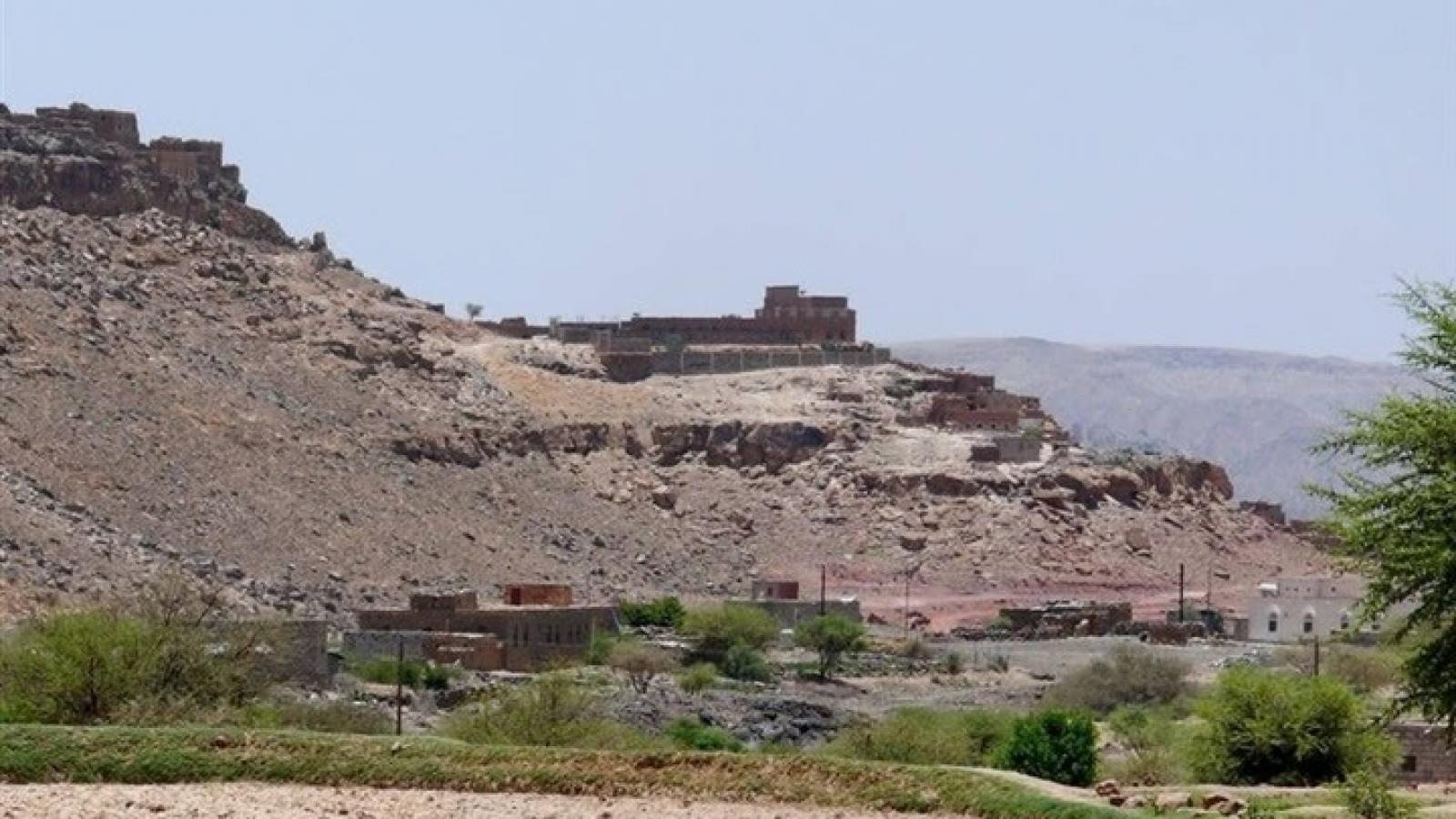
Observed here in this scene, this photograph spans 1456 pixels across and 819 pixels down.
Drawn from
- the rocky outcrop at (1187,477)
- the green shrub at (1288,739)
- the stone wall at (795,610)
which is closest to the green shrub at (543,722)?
the green shrub at (1288,739)

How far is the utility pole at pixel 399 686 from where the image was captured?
1883 inches

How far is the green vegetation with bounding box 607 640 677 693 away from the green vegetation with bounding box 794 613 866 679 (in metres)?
6.30

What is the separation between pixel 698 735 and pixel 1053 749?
26.6 ft

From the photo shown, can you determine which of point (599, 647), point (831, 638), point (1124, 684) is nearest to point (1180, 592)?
point (831, 638)

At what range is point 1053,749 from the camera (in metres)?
46.6

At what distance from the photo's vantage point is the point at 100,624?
1582 inches

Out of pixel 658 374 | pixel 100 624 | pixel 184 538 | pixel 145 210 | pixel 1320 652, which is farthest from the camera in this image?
pixel 658 374

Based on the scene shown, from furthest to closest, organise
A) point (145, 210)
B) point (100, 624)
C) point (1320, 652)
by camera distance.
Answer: point (145, 210)
point (1320, 652)
point (100, 624)

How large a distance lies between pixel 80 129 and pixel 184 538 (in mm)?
26142

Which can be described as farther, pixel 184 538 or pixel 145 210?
pixel 145 210

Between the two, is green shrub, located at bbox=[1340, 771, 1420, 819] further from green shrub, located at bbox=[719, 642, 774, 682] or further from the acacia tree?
green shrub, located at bbox=[719, 642, 774, 682]

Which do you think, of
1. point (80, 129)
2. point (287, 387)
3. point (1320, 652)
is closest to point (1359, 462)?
point (1320, 652)

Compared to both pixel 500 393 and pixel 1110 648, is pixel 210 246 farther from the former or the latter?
pixel 1110 648

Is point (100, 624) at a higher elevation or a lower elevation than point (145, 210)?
lower
